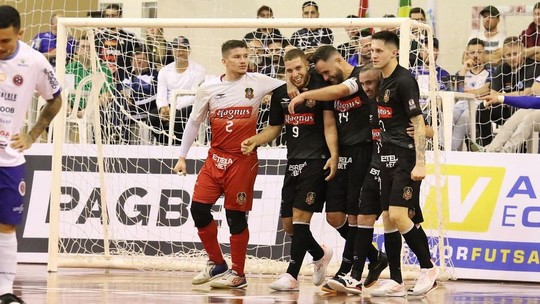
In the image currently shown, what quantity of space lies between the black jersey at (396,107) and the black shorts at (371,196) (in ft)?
1.23

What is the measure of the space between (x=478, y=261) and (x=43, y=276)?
5.02m

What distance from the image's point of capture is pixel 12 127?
8.03 m

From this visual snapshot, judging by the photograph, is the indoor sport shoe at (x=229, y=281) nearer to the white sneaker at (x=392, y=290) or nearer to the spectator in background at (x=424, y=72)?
the white sneaker at (x=392, y=290)

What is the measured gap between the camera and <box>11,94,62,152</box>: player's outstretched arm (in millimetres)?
7941

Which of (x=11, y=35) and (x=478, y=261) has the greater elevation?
(x=11, y=35)

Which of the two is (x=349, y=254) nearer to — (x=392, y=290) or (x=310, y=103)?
(x=392, y=290)

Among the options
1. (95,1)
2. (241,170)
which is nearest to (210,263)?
(241,170)

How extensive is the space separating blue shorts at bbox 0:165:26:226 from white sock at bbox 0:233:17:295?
0.45 feet

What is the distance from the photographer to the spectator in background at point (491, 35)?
15219 mm

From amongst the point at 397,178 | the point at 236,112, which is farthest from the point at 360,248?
the point at 236,112

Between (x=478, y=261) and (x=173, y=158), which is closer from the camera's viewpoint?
(x=478, y=261)

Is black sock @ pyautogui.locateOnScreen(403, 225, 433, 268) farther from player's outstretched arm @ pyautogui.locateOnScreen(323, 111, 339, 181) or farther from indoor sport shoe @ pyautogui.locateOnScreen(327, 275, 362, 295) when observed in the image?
player's outstretched arm @ pyautogui.locateOnScreen(323, 111, 339, 181)

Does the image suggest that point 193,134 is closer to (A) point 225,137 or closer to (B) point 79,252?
(A) point 225,137

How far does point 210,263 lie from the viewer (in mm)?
11156
